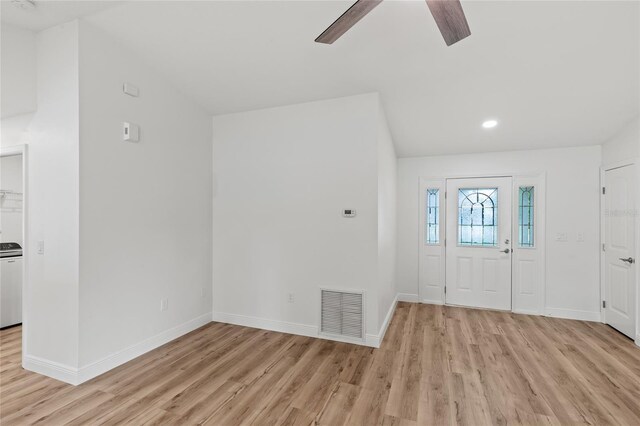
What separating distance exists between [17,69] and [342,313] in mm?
3962

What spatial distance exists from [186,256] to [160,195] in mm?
824

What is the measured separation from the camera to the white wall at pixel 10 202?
3.91 metres

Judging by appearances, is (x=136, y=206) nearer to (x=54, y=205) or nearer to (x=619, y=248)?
(x=54, y=205)

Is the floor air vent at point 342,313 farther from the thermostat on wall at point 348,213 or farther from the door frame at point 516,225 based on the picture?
the door frame at point 516,225

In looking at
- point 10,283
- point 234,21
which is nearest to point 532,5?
point 234,21

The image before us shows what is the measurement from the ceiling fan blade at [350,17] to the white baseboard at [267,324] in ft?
9.83

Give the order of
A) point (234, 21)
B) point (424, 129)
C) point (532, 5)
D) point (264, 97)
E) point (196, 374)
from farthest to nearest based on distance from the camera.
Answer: point (424, 129) → point (264, 97) → point (196, 374) → point (234, 21) → point (532, 5)

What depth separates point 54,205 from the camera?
8.54ft

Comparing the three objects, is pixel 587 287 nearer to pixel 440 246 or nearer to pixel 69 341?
pixel 440 246

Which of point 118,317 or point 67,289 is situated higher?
point 67,289

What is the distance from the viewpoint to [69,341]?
2.51 meters

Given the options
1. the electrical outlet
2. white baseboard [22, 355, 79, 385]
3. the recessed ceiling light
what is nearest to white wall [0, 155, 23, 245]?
white baseboard [22, 355, 79, 385]

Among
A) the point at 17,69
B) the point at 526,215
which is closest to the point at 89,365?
the point at 17,69

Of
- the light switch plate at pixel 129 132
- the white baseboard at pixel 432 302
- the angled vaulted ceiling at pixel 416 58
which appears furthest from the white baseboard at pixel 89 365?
the white baseboard at pixel 432 302
